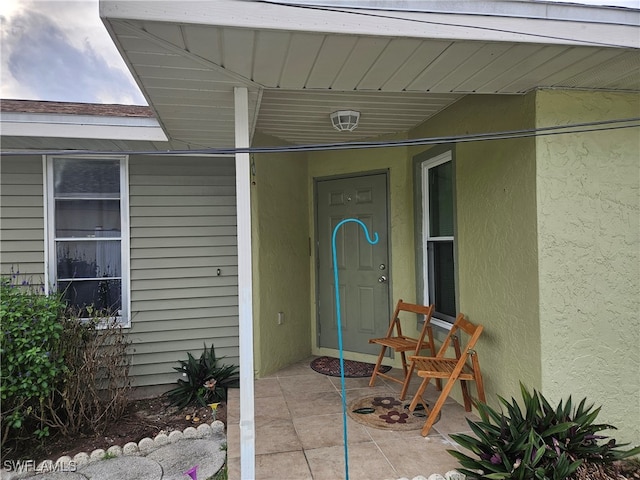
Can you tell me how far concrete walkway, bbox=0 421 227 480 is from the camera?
2.68 metres

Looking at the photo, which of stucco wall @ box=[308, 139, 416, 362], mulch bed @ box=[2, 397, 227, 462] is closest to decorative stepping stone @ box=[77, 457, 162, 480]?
mulch bed @ box=[2, 397, 227, 462]

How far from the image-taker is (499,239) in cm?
→ 294

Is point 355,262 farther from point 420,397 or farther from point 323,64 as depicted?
point 323,64

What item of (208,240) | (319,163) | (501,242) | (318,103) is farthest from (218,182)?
(501,242)

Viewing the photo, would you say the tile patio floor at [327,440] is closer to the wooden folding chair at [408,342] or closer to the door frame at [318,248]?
the wooden folding chair at [408,342]

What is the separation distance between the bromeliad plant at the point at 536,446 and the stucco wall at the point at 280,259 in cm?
226

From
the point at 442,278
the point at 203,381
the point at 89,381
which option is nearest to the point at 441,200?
the point at 442,278

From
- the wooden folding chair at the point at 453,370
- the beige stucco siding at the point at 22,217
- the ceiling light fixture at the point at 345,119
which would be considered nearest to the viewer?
the wooden folding chair at the point at 453,370

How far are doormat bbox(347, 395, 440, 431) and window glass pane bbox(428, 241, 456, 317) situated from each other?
36.7 inches

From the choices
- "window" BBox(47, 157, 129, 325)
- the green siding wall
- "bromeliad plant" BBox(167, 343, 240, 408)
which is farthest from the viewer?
the green siding wall

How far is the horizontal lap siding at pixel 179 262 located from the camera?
13.7 ft

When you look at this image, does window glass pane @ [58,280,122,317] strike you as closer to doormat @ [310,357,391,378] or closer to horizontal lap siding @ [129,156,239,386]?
horizontal lap siding @ [129,156,239,386]

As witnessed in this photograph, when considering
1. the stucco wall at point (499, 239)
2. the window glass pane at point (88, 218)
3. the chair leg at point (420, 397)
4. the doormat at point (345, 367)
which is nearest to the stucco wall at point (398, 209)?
the doormat at point (345, 367)

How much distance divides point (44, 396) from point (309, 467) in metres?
2.14
